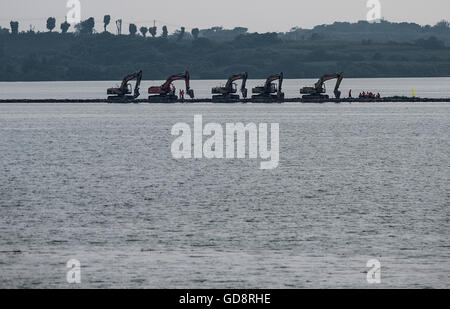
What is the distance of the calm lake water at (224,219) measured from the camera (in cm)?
4626

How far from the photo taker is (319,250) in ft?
169

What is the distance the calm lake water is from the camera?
4626 cm

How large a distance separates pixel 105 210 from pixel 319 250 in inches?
816
